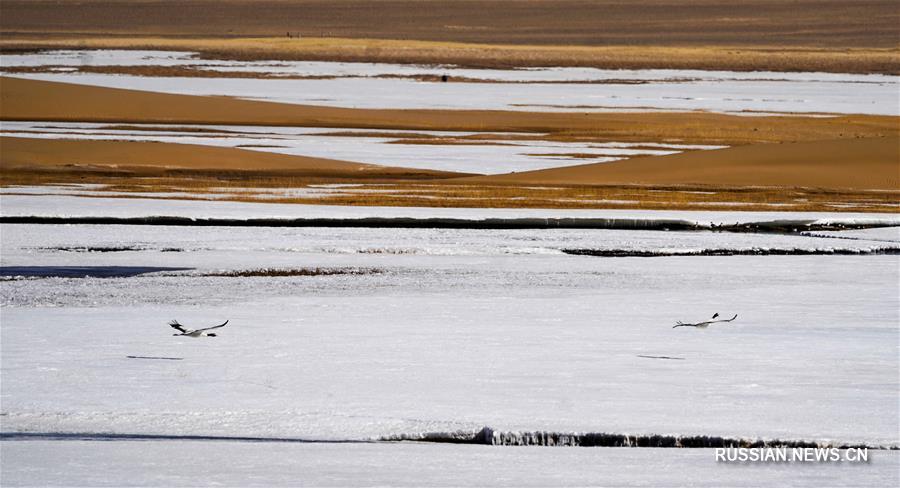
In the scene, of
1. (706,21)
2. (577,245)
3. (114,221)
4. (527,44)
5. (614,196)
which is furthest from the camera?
(706,21)

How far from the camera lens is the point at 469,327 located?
21.0ft

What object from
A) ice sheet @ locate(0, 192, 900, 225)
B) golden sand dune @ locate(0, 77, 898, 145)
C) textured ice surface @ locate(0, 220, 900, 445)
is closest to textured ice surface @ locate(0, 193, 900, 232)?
ice sheet @ locate(0, 192, 900, 225)

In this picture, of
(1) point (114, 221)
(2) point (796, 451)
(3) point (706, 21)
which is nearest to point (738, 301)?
(2) point (796, 451)

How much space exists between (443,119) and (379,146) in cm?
368

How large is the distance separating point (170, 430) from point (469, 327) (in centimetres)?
203

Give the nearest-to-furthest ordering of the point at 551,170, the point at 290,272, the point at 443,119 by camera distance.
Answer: the point at 290,272 < the point at 551,170 < the point at 443,119

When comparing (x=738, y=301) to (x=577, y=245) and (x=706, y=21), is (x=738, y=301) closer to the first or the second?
(x=577, y=245)

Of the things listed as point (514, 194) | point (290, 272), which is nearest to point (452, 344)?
point (290, 272)

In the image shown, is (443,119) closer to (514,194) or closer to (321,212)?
(514,194)

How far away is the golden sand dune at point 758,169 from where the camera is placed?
13453 mm

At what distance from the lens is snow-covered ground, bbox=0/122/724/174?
14961 millimetres

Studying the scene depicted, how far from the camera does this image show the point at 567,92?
25.9 m

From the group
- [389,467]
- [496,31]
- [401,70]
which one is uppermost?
[496,31]

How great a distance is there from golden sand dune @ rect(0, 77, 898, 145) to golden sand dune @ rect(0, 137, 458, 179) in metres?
3.98
